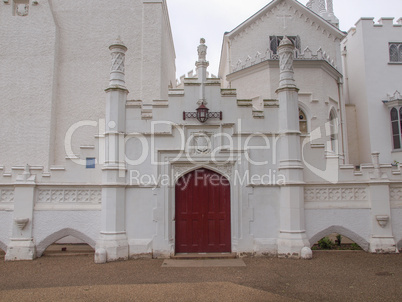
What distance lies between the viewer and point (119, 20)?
46.1 ft

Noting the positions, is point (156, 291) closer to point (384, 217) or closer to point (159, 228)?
point (159, 228)

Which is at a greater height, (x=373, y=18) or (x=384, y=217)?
(x=373, y=18)

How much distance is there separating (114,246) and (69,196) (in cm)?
214

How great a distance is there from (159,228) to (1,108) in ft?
29.8

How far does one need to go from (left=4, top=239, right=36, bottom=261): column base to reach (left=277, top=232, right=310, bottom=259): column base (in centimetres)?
709

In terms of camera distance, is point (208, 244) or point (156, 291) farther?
point (208, 244)

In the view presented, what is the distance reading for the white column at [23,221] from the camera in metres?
8.88

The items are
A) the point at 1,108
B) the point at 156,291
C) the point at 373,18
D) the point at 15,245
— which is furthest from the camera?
the point at 373,18

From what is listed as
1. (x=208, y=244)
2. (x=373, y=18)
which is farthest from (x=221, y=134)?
(x=373, y=18)

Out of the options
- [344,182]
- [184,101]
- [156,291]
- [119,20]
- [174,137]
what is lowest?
[156,291]

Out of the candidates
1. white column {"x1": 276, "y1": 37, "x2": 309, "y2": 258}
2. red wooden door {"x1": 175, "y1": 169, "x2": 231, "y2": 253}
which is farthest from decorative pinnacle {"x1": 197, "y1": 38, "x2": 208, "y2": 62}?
red wooden door {"x1": 175, "y1": 169, "x2": 231, "y2": 253}

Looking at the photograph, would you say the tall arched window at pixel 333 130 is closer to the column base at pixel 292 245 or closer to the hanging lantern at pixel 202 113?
the column base at pixel 292 245

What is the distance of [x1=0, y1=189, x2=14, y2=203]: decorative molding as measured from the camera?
9.39 metres

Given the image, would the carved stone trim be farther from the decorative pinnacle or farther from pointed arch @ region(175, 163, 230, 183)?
the decorative pinnacle
